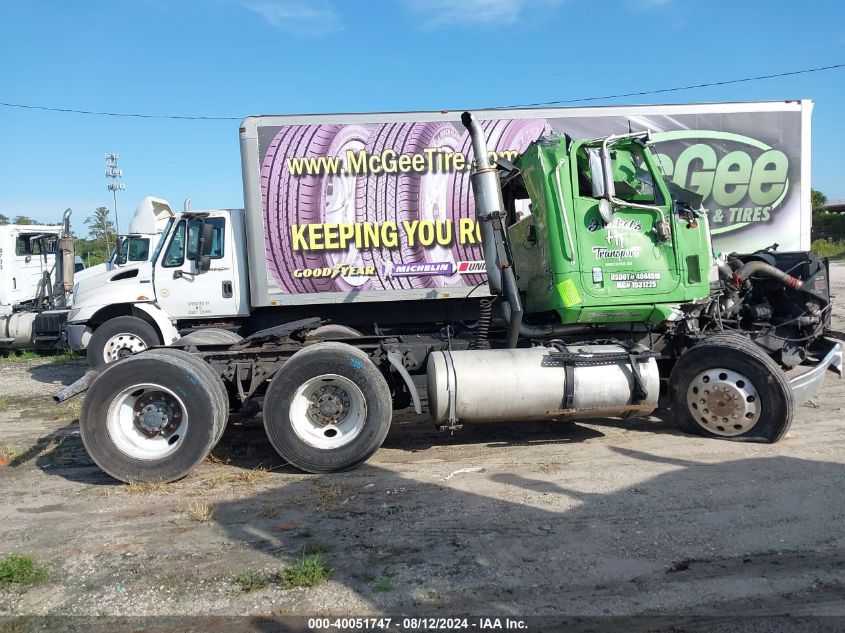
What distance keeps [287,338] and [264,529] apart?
85.5 inches

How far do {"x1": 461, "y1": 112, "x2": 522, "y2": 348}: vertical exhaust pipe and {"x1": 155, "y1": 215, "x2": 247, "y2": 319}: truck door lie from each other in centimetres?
466

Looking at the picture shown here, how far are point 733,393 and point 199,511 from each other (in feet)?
15.2

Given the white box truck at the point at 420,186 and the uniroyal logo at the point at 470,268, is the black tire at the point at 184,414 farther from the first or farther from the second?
the uniroyal logo at the point at 470,268

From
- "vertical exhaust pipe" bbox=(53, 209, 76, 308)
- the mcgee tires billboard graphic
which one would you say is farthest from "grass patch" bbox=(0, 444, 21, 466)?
"vertical exhaust pipe" bbox=(53, 209, 76, 308)

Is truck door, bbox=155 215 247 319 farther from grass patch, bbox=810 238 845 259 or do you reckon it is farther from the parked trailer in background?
grass patch, bbox=810 238 845 259

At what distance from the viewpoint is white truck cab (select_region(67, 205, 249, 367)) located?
30.6ft

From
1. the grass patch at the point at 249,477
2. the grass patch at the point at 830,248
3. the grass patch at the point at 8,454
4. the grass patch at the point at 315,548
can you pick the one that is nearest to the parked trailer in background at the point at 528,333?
the grass patch at the point at 249,477

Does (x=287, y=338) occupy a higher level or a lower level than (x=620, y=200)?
lower

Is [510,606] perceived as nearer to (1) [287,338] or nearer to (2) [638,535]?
(2) [638,535]

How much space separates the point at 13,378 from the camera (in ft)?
36.1

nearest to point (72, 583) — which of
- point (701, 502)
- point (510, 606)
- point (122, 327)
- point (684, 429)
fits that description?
point (510, 606)

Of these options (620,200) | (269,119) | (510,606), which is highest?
(269,119)

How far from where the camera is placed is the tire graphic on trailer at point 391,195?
8852 millimetres

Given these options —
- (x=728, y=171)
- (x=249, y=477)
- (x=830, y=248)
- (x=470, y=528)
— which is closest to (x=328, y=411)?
(x=249, y=477)
